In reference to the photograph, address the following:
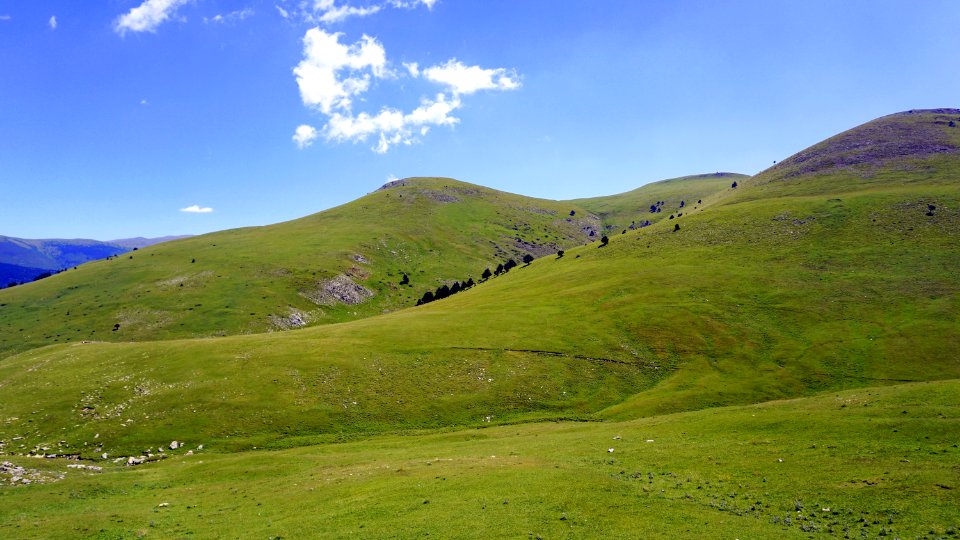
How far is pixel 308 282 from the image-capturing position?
479ft

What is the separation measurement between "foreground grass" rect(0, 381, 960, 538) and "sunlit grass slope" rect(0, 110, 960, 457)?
9.01m

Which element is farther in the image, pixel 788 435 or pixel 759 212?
pixel 759 212

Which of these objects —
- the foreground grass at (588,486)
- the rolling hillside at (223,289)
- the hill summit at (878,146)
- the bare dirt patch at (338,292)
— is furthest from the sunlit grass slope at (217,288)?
the hill summit at (878,146)

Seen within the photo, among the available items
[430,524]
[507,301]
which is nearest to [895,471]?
[430,524]

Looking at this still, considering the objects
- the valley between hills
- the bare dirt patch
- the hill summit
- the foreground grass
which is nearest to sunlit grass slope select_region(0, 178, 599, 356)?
the bare dirt patch

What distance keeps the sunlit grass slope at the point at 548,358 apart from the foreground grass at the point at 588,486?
9.01 metres

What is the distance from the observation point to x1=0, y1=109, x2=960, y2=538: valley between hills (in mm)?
27094

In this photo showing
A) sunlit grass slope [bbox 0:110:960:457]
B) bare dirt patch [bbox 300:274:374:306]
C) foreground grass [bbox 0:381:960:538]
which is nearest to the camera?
foreground grass [bbox 0:381:960:538]

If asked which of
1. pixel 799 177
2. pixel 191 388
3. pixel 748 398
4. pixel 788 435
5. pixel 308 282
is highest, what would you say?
pixel 799 177

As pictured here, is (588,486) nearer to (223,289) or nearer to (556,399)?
(556,399)

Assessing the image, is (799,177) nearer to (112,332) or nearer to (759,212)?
(759,212)

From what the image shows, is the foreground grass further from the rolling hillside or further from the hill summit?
the hill summit

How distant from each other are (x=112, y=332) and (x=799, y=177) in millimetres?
205159

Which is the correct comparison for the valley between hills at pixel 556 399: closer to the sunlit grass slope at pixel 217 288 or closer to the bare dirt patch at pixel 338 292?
the sunlit grass slope at pixel 217 288
